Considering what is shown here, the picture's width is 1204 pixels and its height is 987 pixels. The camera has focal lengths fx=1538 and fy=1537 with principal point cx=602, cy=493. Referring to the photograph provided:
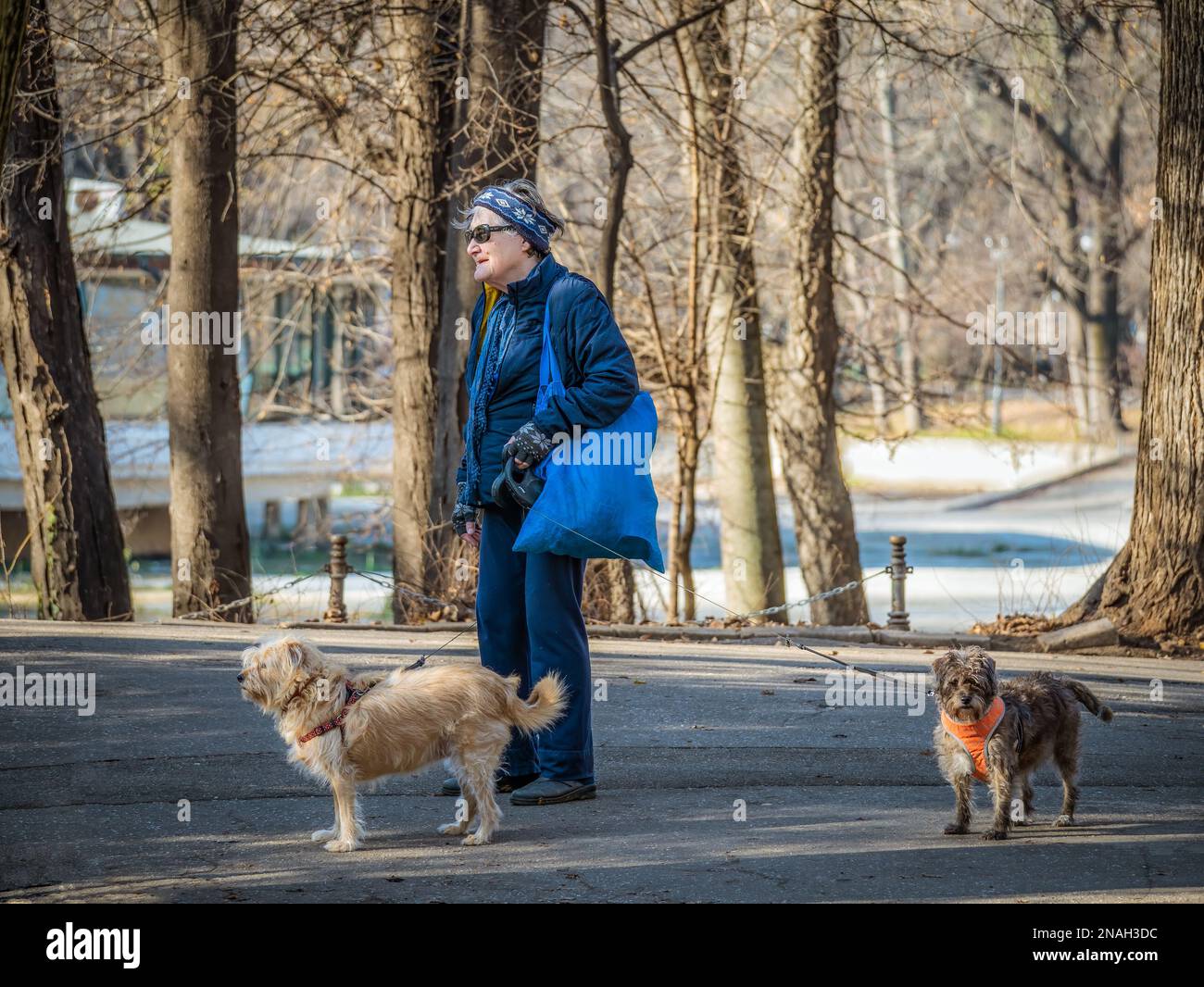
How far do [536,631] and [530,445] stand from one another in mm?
745

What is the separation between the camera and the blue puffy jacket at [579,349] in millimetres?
5828

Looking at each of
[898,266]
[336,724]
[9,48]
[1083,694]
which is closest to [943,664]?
[1083,694]

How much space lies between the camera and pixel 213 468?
13.5 metres

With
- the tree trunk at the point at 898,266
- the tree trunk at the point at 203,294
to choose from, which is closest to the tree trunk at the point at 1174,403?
the tree trunk at the point at 898,266

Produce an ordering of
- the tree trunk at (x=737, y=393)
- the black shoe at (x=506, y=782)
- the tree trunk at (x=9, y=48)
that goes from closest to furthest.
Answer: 1. the tree trunk at (x=9, y=48)
2. the black shoe at (x=506, y=782)
3. the tree trunk at (x=737, y=393)

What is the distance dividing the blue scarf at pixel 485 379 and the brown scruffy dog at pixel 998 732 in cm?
196

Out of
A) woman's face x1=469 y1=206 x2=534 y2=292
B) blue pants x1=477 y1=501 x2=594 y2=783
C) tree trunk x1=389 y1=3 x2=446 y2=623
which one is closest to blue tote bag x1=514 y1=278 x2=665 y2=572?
blue pants x1=477 y1=501 x2=594 y2=783

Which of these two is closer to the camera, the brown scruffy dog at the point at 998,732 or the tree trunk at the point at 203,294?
the brown scruffy dog at the point at 998,732

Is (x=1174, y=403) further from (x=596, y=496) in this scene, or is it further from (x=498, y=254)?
(x=498, y=254)

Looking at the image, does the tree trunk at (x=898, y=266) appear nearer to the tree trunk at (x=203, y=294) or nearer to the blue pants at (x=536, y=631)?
the tree trunk at (x=203, y=294)

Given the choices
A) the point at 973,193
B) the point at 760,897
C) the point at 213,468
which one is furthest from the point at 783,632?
the point at 973,193

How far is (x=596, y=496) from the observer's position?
586cm
